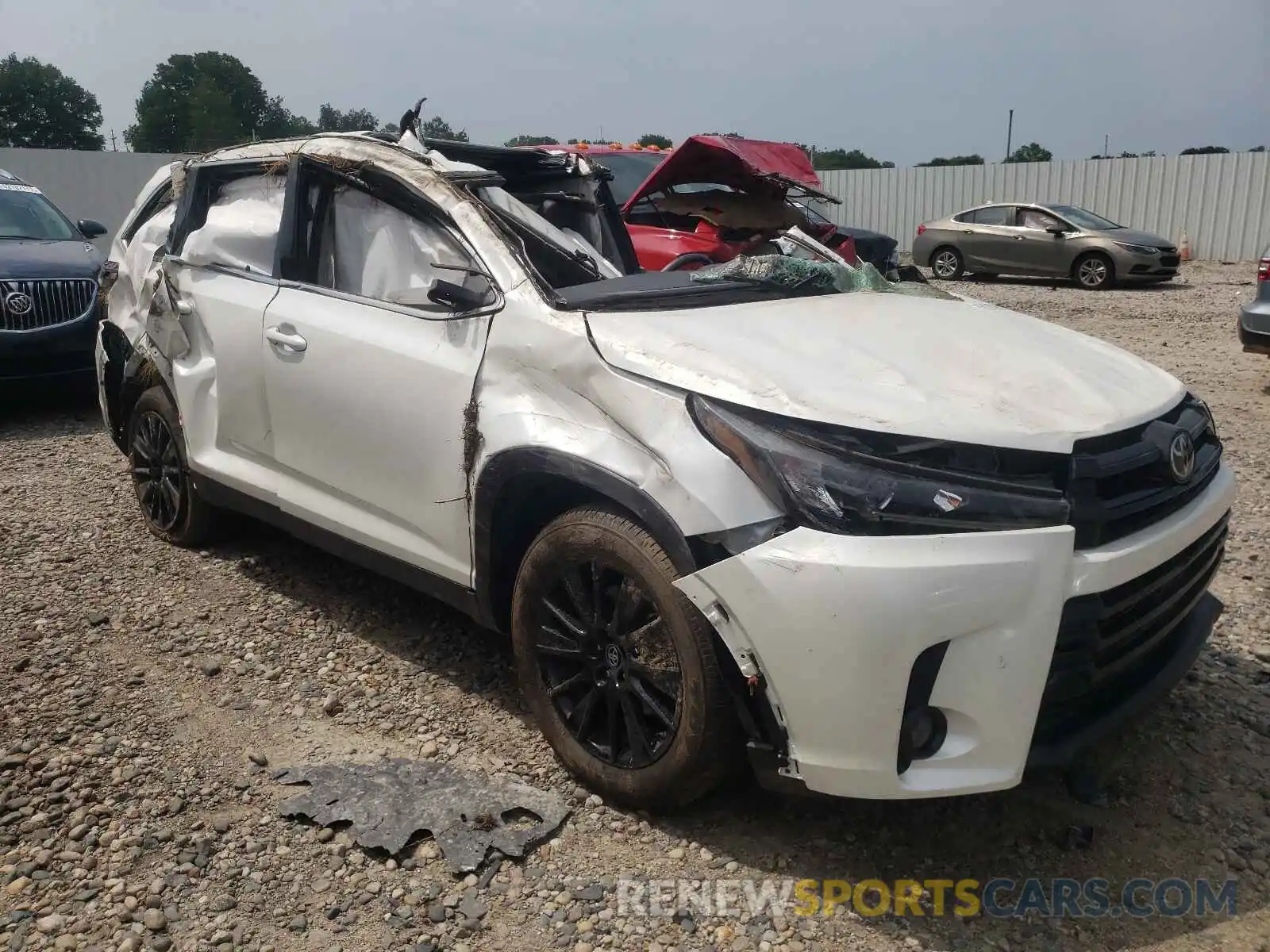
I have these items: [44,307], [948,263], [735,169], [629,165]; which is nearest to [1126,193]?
[948,263]

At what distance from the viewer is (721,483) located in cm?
237

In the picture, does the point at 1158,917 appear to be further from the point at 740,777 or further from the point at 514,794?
the point at 514,794

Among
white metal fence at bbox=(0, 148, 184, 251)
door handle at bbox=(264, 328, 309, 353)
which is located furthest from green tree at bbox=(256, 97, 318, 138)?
door handle at bbox=(264, 328, 309, 353)

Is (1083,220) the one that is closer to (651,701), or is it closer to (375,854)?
(651,701)

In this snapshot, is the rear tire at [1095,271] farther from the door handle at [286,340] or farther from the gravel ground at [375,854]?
the door handle at [286,340]

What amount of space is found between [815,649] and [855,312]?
1.33 m

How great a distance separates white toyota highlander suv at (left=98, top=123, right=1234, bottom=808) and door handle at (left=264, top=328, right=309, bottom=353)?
0.05 feet

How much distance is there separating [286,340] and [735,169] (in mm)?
4192

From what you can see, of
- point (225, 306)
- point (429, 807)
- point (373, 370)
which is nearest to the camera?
point (429, 807)

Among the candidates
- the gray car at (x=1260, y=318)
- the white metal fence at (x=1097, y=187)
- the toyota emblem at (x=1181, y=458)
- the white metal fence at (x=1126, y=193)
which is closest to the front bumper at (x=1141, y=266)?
the white metal fence at (x=1126, y=193)

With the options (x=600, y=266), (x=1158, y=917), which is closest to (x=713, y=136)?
(x=600, y=266)

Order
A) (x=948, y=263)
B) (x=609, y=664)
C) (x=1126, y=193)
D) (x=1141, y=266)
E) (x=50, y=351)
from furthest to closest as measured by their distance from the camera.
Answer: (x=1126, y=193)
(x=948, y=263)
(x=1141, y=266)
(x=50, y=351)
(x=609, y=664)

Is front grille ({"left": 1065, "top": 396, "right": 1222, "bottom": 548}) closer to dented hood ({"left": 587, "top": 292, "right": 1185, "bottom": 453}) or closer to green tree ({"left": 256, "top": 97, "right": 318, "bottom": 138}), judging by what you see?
dented hood ({"left": 587, "top": 292, "right": 1185, "bottom": 453})

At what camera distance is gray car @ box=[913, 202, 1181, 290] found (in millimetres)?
16031
